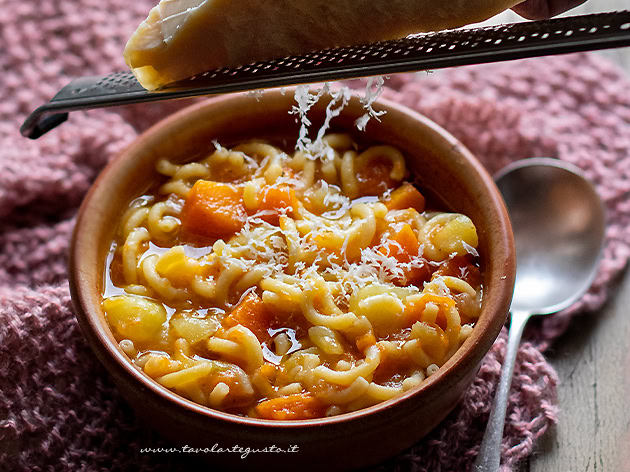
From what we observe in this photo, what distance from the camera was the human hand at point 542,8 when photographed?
2.68 m

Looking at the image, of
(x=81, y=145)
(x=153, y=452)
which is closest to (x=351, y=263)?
(x=153, y=452)

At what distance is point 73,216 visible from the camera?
3615 millimetres

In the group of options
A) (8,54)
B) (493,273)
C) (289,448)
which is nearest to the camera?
(289,448)

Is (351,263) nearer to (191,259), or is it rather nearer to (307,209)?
(307,209)

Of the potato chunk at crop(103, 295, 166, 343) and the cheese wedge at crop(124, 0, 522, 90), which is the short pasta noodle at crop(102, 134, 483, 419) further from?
the cheese wedge at crop(124, 0, 522, 90)

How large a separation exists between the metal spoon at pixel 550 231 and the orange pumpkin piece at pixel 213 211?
122 centimetres

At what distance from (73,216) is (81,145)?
0.36 m

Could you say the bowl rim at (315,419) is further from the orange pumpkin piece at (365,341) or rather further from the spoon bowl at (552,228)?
the spoon bowl at (552,228)

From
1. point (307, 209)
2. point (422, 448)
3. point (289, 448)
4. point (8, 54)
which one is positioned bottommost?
point (422, 448)

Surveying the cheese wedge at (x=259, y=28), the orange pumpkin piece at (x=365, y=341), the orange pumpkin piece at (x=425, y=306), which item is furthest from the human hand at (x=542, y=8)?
the orange pumpkin piece at (x=365, y=341)

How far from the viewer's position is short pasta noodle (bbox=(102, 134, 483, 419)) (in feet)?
8.61

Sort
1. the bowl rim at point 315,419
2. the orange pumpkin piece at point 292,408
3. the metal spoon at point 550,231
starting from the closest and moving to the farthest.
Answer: the bowl rim at point 315,419, the orange pumpkin piece at point 292,408, the metal spoon at point 550,231

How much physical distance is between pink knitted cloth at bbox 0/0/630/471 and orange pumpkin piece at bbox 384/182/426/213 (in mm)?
645

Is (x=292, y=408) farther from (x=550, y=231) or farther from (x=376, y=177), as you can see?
(x=550, y=231)
